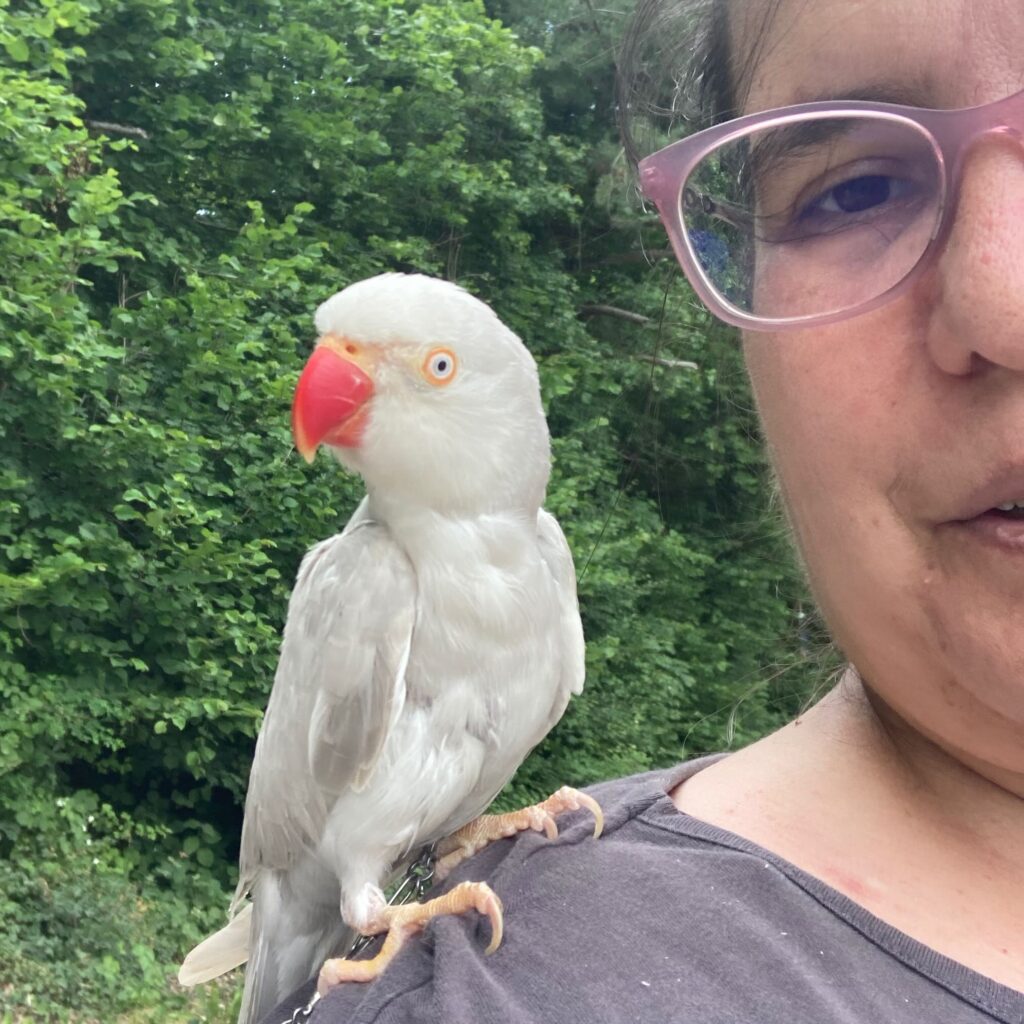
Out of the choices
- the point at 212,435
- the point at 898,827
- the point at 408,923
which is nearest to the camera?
the point at 898,827

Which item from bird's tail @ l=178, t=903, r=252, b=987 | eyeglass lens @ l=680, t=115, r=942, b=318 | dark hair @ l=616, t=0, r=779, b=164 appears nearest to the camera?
eyeglass lens @ l=680, t=115, r=942, b=318

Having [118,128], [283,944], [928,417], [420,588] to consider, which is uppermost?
[118,128]

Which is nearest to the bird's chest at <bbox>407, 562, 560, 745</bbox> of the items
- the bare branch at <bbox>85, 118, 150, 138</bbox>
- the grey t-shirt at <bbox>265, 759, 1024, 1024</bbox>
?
the grey t-shirt at <bbox>265, 759, 1024, 1024</bbox>

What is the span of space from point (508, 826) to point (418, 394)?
58 centimetres

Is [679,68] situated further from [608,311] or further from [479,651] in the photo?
[608,311]

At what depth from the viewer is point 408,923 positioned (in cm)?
114

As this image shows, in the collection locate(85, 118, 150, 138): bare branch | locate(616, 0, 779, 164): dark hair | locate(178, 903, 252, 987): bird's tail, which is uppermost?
locate(85, 118, 150, 138): bare branch

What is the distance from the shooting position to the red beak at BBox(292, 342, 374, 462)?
4.25 feet

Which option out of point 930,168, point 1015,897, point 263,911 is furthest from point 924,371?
point 263,911

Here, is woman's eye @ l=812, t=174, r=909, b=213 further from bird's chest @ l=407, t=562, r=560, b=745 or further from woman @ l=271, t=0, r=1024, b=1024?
bird's chest @ l=407, t=562, r=560, b=745

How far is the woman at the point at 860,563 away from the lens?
74cm

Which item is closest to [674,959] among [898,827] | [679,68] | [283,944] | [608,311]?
[898,827]

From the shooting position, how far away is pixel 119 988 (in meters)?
3.68

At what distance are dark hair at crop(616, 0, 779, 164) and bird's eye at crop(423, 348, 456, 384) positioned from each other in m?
0.36
